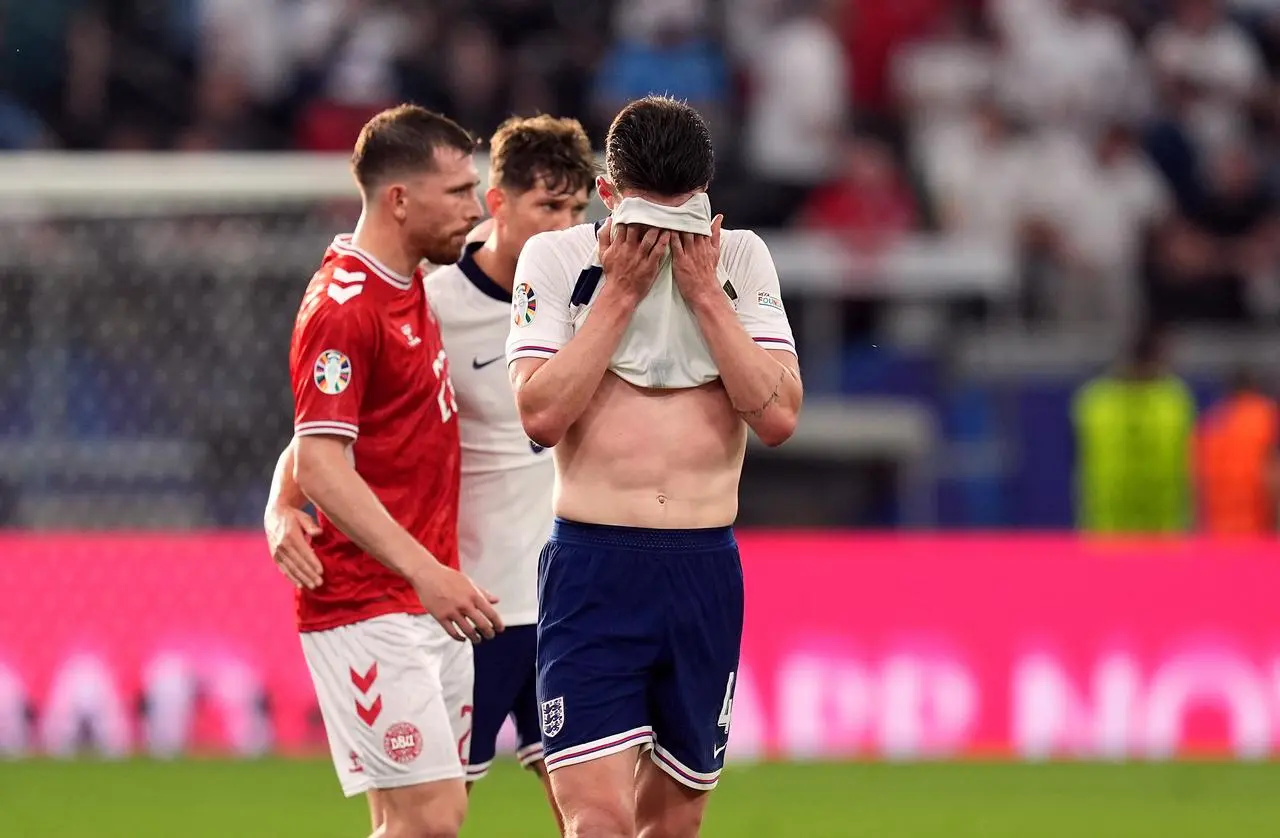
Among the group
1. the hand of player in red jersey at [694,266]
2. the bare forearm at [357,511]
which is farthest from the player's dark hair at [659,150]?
the bare forearm at [357,511]

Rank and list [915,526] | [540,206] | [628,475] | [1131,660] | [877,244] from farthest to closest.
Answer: [877,244], [915,526], [1131,660], [540,206], [628,475]

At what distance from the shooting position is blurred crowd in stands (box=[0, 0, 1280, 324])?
14789 millimetres

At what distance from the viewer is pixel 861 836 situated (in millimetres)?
8758

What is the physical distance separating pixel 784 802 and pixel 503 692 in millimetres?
3739

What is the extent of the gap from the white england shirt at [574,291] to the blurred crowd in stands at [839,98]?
29.7 feet

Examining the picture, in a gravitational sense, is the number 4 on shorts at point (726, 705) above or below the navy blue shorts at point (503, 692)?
above

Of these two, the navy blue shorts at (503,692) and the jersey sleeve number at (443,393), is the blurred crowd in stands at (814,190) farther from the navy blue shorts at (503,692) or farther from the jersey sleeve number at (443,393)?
the jersey sleeve number at (443,393)

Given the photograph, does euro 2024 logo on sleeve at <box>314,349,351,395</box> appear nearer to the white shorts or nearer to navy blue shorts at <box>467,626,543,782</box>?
the white shorts

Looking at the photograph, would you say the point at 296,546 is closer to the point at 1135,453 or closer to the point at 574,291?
the point at 574,291

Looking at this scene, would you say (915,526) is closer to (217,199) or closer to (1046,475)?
(1046,475)

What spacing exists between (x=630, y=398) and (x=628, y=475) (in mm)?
196

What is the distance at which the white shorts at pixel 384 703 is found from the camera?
5699 millimetres

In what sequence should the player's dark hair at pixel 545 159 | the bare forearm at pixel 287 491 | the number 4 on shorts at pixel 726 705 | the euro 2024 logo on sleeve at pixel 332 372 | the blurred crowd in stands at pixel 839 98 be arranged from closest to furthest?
the number 4 on shorts at pixel 726 705 → the euro 2024 logo on sleeve at pixel 332 372 → the bare forearm at pixel 287 491 → the player's dark hair at pixel 545 159 → the blurred crowd in stands at pixel 839 98

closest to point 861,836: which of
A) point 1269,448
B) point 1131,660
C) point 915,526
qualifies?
point 1131,660
